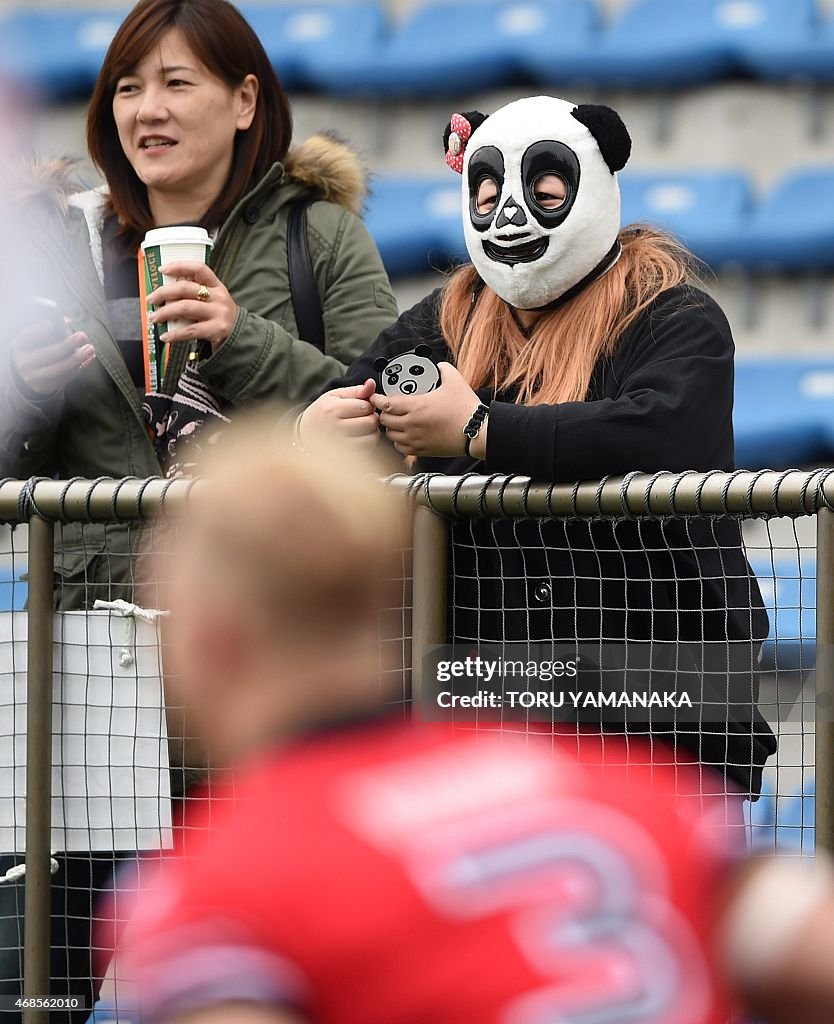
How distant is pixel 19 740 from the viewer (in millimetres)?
2699

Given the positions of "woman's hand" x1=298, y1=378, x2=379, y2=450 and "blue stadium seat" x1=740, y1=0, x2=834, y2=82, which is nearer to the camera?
"woman's hand" x1=298, y1=378, x2=379, y2=450

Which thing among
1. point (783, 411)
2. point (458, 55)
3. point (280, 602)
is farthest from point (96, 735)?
point (458, 55)

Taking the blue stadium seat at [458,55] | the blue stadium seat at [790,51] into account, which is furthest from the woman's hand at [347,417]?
the blue stadium seat at [458,55]

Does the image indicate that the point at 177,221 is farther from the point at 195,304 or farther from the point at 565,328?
the point at 565,328

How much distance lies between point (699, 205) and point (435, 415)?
4.04 m

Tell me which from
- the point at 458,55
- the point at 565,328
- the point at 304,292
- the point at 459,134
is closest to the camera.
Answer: the point at 565,328

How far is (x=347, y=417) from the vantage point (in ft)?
8.50

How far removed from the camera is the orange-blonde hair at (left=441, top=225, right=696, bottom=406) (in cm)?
264

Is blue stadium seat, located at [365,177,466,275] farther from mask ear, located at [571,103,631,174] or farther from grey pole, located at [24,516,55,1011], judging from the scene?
grey pole, located at [24,516,55,1011]

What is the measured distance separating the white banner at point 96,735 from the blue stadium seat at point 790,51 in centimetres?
449

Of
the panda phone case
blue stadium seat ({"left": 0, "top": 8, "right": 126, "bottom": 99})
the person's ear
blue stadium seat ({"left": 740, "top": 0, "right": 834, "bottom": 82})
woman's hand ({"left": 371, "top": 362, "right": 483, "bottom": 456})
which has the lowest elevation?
woman's hand ({"left": 371, "top": 362, "right": 483, "bottom": 456})

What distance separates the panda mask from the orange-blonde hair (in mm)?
41

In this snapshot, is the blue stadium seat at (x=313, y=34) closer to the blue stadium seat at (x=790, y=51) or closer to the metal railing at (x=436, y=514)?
the blue stadium seat at (x=790, y=51)

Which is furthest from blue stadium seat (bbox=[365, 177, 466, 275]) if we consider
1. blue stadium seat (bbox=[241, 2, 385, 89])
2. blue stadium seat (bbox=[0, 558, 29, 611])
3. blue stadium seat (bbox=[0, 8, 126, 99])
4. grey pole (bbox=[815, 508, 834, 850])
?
grey pole (bbox=[815, 508, 834, 850])
